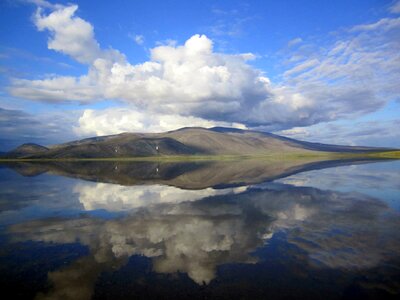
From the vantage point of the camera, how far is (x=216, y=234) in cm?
2230

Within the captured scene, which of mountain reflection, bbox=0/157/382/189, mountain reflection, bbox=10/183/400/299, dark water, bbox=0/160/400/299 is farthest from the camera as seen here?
mountain reflection, bbox=0/157/382/189

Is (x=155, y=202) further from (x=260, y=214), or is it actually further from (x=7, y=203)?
(x=7, y=203)

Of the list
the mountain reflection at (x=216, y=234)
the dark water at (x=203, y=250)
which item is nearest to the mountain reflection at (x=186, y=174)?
the mountain reflection at (x=216, y=234)

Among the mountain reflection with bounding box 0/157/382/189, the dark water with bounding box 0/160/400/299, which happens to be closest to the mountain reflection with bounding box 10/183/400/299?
the dark water with bounding box 0/160/400/299

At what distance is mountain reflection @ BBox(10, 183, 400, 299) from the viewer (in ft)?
53.3

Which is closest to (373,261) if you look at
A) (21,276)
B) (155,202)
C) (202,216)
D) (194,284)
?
(194,284)

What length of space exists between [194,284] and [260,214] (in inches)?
629

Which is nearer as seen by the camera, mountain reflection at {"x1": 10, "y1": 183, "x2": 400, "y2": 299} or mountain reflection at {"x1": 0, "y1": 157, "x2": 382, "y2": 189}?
mountain reflection at {"x1": 10, "y1": 183, "x2": 400, "y2": 299}

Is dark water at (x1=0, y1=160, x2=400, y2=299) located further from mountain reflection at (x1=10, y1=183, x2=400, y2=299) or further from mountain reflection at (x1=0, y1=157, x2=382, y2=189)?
mountain reflection at (x1=0, y1=157, x2=382, y2=189)

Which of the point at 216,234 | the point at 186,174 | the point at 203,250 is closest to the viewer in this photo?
the point at 203,250

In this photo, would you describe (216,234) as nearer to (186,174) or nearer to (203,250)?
(203,250)

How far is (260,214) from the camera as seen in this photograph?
94.8ft

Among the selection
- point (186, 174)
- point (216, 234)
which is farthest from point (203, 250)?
point (186, 174)

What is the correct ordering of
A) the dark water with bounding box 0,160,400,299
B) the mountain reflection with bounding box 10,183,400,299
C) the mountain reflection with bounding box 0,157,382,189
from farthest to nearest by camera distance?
the mountain reflection with bounding box 0,157,382,189, the mountain reflection with bounding box 10,183,400,299, the dark water with bounding box 0,160,400,299
